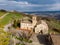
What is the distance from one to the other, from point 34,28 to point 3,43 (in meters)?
17.7

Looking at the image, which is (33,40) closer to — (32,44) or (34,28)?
(32,44)

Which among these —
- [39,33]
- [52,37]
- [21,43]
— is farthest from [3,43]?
[39,33]

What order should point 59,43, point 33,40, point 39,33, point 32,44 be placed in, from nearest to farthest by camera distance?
point 59,43 < point 32,44 < point 33,40 < point 39,33

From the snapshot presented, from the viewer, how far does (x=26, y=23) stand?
127 feet

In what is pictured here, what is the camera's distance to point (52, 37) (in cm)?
2975

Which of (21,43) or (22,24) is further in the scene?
(22,24)

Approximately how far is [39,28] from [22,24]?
9.38ft

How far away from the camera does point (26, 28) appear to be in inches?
1529

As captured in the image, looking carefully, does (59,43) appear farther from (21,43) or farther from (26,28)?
(26,28)

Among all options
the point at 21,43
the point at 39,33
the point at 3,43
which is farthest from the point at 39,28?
the point at 3,43

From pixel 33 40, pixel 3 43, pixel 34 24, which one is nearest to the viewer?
pixel 3 43

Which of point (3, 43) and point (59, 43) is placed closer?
point (3, 43)

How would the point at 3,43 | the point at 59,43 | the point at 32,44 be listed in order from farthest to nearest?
the point at 32,44, the point at 59,43, the point at 3,43

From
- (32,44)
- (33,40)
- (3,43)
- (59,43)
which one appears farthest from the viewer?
(33,40)
